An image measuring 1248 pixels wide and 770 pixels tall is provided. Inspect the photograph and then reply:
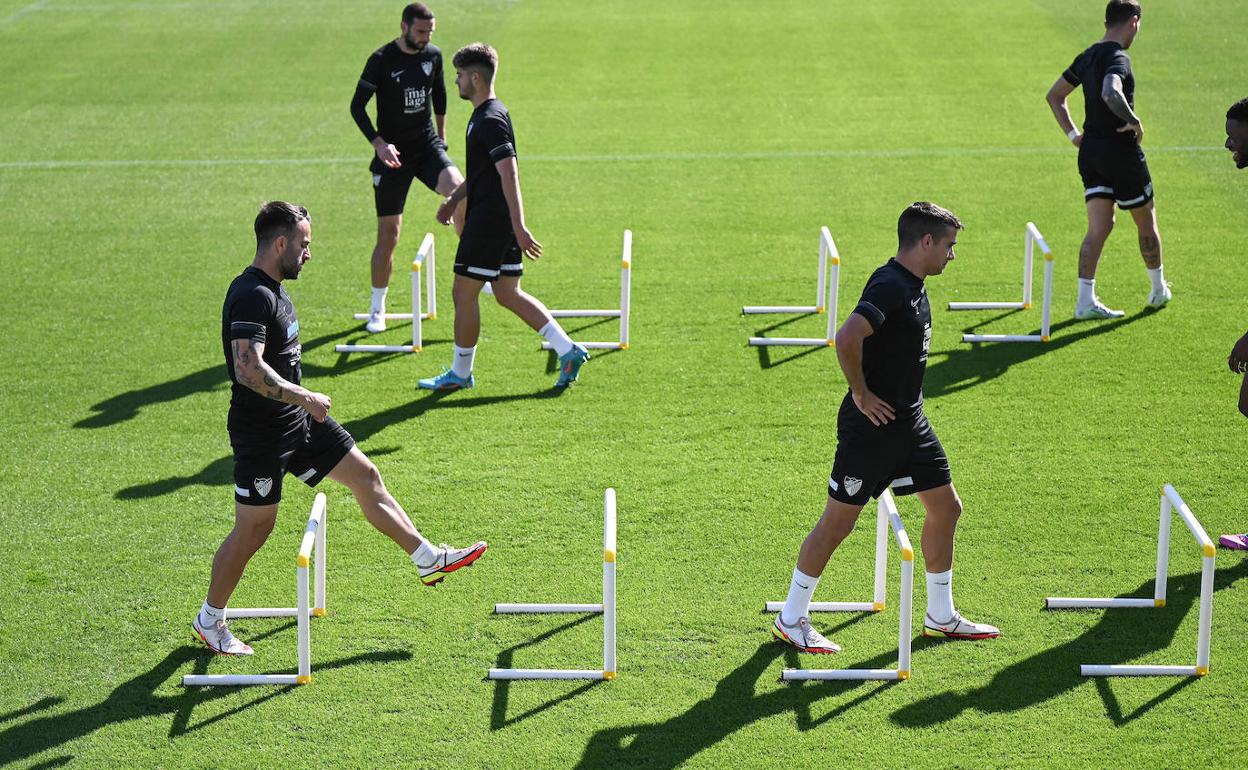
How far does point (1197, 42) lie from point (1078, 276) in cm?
1047

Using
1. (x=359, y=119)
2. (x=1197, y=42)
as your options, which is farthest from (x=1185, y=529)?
(x=1197, y=42)

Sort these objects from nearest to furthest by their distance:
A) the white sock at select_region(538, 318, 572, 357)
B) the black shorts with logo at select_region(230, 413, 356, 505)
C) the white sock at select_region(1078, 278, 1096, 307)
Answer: the black shorts with logo at select_region(230, 413, 356, 505)
the white sock at select_region(538, 318, 572, 357)
the white sock at select_region(1078, 278, 1096, 307)

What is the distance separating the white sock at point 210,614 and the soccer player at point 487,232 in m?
3.51

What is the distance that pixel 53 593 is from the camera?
7281mm

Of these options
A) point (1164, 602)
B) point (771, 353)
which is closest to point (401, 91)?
point (771, 353)

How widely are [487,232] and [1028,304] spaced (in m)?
4.55

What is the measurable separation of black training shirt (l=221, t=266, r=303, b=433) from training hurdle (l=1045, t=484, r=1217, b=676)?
386cm

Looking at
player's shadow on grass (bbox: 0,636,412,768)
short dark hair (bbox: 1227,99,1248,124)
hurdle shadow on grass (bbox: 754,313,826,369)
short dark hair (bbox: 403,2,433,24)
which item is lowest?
player's shadow on grass (bbox: 0,636,412,768)

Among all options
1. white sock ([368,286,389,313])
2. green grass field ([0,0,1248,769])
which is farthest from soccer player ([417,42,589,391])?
white sock ([368,286,389,313])

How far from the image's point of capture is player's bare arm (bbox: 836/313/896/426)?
618 centimetres

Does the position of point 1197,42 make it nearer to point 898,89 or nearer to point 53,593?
point 898,89

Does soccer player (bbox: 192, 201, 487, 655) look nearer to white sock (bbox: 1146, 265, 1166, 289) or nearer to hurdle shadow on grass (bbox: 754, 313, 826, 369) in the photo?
hurdle shadow on grass (bbox: 754, 313, 826, 369)

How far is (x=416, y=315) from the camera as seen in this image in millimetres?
10664

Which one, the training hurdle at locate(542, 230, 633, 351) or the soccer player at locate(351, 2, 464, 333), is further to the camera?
the soccer player at locate(351, 2, 464, 333)
